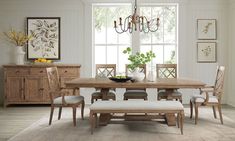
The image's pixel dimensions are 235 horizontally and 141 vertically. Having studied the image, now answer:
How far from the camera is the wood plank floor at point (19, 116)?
18.1ft

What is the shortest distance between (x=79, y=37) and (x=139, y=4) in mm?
1578

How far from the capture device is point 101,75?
6.40 metres

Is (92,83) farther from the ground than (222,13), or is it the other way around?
(222,13)

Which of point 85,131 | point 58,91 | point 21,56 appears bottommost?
point 85,131

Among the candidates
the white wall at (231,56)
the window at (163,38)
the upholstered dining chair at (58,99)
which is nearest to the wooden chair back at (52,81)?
the upholstered dining chair at (58,99)

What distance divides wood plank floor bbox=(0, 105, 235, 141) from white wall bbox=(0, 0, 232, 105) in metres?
1.01

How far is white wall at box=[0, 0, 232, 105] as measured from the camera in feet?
27.4

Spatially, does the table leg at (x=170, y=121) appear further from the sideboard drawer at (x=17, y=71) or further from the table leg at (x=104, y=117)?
the sideboard drawer at (x=17, y=71)

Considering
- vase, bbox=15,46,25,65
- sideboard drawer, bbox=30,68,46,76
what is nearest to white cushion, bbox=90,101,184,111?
sideboard drawer, bbox=30,68,46,76

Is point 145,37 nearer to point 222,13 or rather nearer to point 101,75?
point 222,13

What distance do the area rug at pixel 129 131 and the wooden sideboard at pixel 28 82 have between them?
66.9 inches

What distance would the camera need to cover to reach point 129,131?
531 centimetres

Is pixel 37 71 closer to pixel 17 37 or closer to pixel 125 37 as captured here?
pixel 17 37

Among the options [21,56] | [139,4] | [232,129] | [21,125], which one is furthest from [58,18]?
[232,129]
